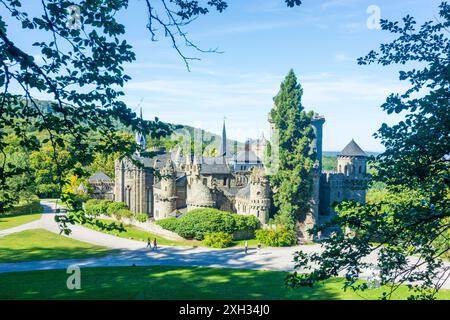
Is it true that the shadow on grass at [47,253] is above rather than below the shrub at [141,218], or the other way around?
below

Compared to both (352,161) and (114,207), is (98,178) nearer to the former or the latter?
(114,207)

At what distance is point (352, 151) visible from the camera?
53.4 meters

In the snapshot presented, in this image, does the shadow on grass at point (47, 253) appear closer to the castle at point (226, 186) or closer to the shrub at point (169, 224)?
the shrub at point (169, 224)

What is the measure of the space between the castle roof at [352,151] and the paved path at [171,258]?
17.4 metres

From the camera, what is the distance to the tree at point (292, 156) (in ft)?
148

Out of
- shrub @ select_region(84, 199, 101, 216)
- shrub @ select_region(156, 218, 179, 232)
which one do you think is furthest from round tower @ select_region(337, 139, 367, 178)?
shrub @ select_region(84, 199, 101, 216)

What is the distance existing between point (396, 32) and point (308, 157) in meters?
38.0

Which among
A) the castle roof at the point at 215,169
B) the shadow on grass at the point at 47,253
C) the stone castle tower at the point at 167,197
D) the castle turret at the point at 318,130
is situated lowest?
the shadow on grass at the point at 47,253

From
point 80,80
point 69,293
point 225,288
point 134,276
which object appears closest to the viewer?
point 80,80

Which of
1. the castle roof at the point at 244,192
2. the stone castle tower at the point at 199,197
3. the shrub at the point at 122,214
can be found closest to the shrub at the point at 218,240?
the stone castle tower at the point at 199,197

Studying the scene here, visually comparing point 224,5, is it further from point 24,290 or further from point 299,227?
point 299,227

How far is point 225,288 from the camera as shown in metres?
24.9

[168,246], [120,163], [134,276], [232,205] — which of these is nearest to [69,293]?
[134,276]

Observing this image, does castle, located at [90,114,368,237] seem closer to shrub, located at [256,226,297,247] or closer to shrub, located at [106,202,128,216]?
shrub, located at [106,202,128,216]
